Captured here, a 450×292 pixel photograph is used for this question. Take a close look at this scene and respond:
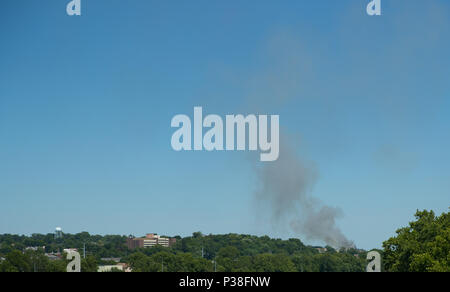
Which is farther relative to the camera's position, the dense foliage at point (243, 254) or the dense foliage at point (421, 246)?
the dense foliage at point (243, 254)

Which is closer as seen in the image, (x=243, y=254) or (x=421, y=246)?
(x=421, y=246)

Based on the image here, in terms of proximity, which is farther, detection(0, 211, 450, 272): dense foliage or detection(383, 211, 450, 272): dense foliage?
detection(0, 211, 450, 272): dense foliage

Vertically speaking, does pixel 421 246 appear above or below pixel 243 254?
above

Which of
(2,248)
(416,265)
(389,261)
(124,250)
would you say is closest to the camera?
(416,265)
